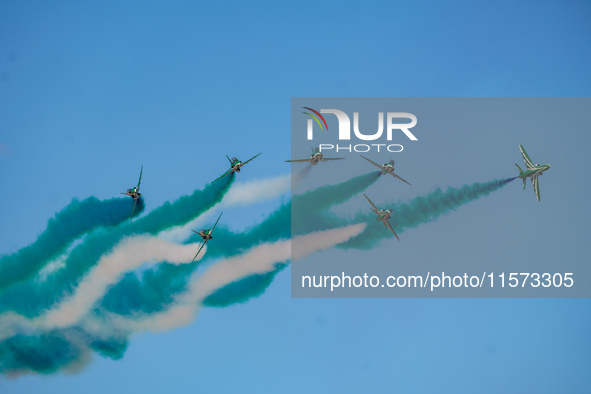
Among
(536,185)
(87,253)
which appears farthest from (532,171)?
(87,253)

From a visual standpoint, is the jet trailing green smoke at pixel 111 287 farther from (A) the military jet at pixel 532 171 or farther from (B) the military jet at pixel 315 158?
(A) the military jet at pixel 532 171

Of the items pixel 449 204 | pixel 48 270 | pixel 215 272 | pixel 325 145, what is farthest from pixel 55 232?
→ pixel 449 204

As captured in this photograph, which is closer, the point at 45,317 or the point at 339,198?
the point at 45,317

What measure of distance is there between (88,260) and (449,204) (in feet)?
120

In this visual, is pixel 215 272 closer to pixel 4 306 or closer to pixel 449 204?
pixel 4 306

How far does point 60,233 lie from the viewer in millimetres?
37688

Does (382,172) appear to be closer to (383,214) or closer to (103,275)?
(383,214)

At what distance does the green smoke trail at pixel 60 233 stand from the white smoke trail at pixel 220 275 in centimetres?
858

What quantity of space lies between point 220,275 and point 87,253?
42.1 feet

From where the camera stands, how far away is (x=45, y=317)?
3781 centimetres

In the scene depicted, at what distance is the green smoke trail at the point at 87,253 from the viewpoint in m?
37.6

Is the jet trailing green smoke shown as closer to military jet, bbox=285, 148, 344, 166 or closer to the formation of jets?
the formation of jets

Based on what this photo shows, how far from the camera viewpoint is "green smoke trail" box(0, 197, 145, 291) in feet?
123

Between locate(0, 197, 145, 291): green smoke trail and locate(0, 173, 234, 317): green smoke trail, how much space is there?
2.80ft
